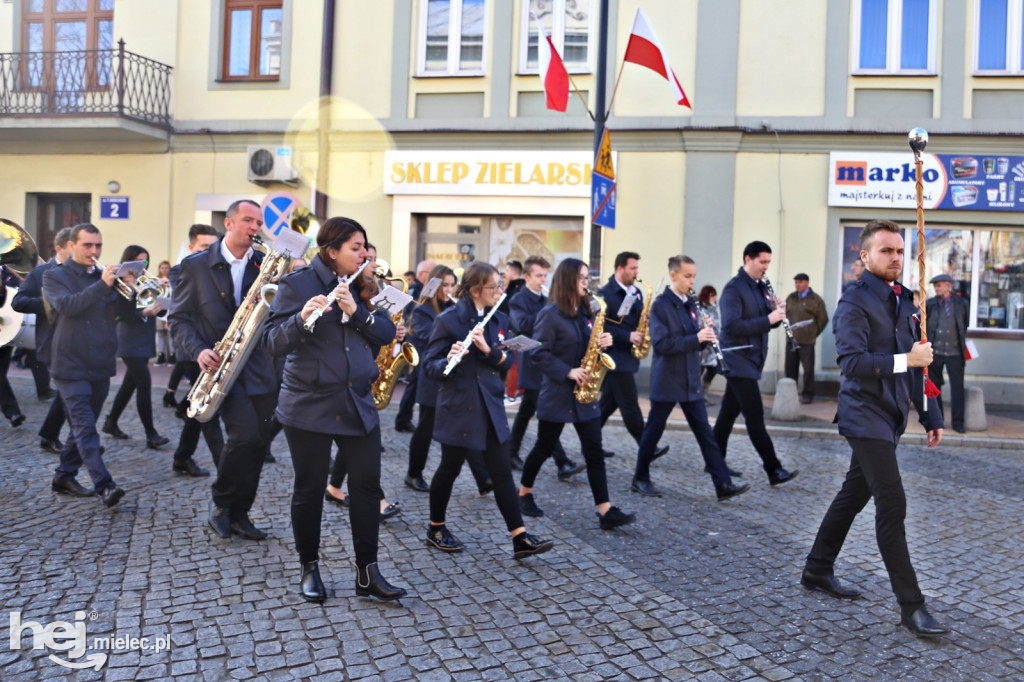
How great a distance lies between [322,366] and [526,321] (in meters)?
3.84

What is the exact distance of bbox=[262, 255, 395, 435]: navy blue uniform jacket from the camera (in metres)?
4.39

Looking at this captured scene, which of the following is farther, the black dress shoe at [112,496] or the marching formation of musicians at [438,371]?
the black dress shoe at [112,496]

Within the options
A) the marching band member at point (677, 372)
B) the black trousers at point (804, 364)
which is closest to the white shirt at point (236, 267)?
the marching band member at point (677, 372)

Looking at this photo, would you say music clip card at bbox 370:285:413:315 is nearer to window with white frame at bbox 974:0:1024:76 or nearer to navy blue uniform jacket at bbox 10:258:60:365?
navy blue uniform jacket at bbox 10:258:60:365

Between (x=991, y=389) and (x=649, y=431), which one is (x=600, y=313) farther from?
(x=991, y=389)

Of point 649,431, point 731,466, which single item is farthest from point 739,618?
point 731,466

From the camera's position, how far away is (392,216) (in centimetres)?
1571

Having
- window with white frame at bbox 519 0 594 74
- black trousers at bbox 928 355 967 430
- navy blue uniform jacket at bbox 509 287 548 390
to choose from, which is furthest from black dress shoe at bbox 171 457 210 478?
window with white frame at bbox 519 0 594 74

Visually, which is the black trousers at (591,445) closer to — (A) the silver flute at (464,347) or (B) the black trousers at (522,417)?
(A) the silver flute at (464,347)

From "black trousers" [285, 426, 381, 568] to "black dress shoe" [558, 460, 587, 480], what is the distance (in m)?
3.40

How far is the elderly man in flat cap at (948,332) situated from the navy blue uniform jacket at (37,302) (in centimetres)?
1000

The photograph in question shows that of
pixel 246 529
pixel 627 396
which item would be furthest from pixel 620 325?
pixel 246 529

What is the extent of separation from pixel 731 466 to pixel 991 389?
7.51 meters

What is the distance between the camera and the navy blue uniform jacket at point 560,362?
19.9 ft
